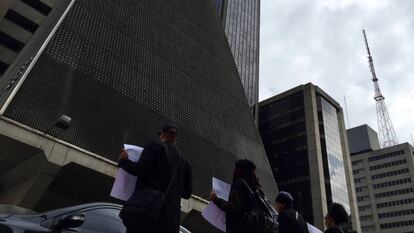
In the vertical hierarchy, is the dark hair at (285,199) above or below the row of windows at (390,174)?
below

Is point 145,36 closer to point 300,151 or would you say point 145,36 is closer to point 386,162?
point 300,151

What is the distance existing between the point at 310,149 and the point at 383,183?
64618 millimetres

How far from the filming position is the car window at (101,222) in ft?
13.7

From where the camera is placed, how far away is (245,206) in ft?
13.1

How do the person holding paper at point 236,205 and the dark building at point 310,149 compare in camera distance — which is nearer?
the person holding paper at point 236,205

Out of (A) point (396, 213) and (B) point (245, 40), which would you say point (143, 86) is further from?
(A) point (396, 213)

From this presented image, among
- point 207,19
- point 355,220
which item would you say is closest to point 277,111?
point 355,220

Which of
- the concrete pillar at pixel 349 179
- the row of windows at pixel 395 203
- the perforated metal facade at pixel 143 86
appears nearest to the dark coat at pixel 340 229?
the perforated metal facade at pixel 143 86

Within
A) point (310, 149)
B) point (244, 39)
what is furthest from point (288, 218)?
point (244, 39)

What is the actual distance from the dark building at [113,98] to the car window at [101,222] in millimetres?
11142

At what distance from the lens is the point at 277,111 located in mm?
81375

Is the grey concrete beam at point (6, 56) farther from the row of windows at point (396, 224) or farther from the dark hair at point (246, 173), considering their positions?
the row of windows at point (396, 224)

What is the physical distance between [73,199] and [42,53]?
7.00 meters

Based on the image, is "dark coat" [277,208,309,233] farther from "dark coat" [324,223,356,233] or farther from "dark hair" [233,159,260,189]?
"dark hair" [233,159,260,189]
